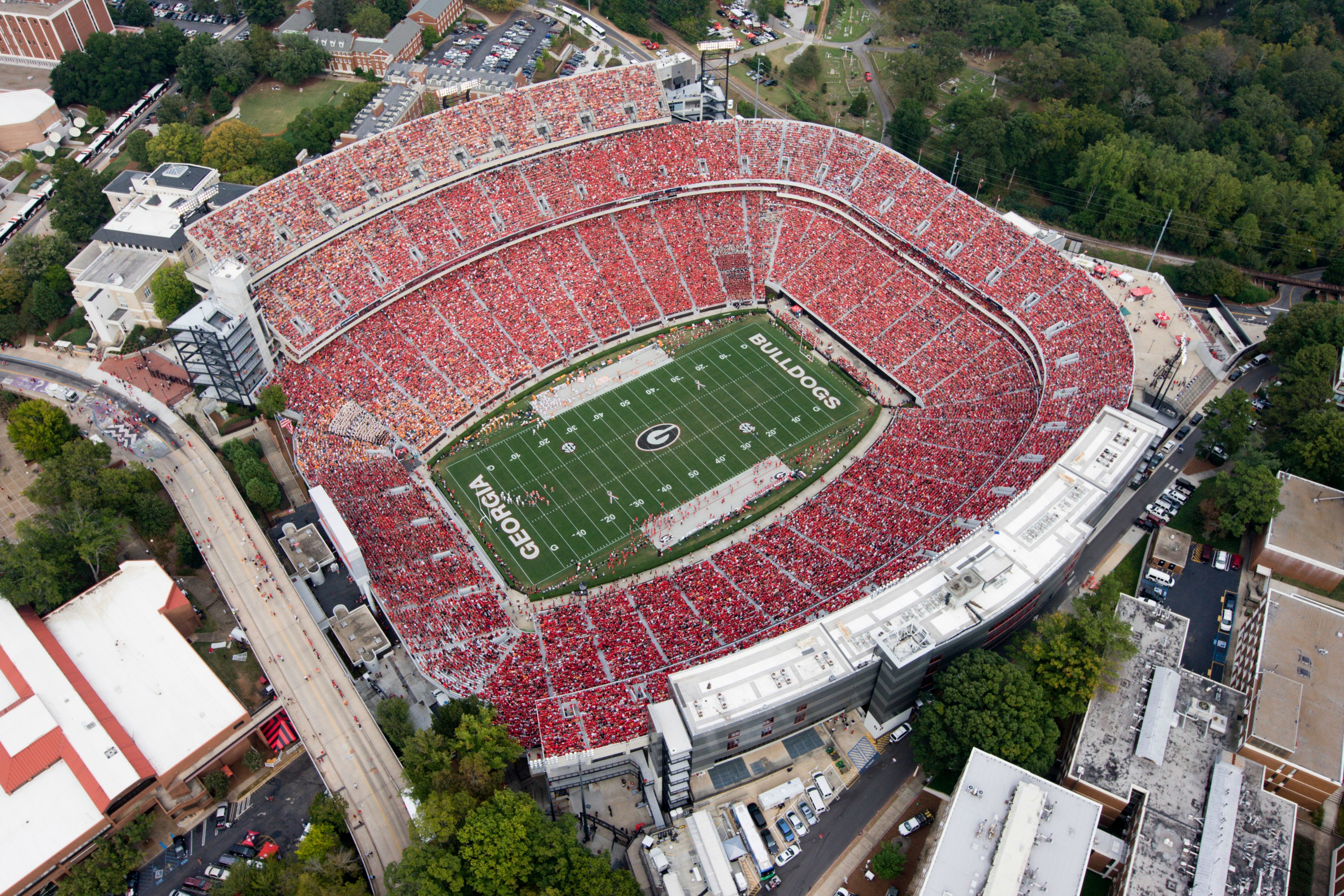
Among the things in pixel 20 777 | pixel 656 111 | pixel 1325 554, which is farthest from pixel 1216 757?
pixel 656 111

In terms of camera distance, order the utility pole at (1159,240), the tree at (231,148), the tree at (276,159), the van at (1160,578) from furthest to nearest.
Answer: the tree at (276,159) → the tree at (231,148) → the utility pole at (1159,240) → the van at (1160,578)

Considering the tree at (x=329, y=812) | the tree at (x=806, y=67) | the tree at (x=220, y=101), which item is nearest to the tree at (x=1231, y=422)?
the tree at (x=329, y=812)

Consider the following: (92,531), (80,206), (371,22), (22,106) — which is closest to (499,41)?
(371,22)

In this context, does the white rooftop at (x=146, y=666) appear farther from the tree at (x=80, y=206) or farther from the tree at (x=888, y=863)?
the tree at (x=80, y=206)

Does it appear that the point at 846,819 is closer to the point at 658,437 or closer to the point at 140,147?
the point at 658,437

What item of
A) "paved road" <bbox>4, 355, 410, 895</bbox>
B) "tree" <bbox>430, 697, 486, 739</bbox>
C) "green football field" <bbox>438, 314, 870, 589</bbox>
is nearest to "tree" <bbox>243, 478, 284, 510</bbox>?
"paved road" <bbox>4, 355, 410, 895</bbox>

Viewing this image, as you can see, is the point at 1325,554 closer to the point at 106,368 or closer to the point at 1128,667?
the point at 1128,667

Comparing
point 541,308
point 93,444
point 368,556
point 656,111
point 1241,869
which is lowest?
point 1241,869
